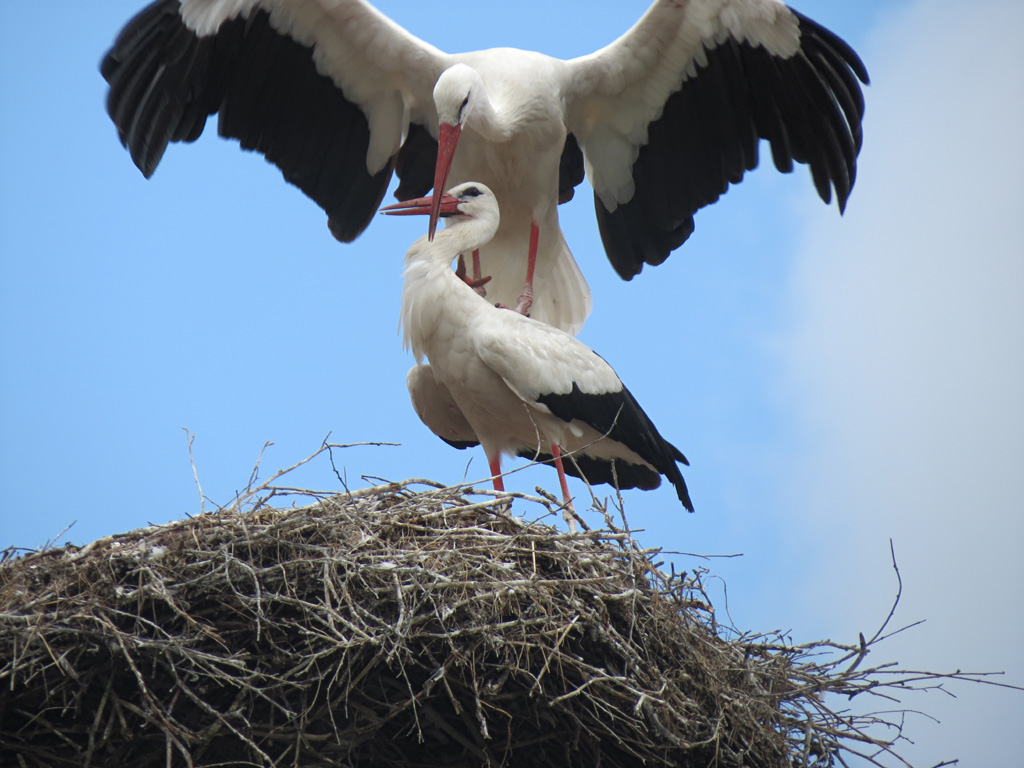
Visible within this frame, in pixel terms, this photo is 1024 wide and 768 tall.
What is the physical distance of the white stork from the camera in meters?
6.50

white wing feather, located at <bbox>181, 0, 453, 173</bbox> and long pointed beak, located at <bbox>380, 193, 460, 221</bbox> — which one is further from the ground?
white wing feather, located at <bbox>181, 0, 453, 173</bbox>

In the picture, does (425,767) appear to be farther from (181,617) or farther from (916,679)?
(916,679)

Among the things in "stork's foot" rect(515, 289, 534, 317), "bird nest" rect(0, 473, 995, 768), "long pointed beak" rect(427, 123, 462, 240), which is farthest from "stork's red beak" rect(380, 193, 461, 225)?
"bird nest" rect(0, 473, 995, 768)

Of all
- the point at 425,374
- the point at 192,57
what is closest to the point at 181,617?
the point at 425,374

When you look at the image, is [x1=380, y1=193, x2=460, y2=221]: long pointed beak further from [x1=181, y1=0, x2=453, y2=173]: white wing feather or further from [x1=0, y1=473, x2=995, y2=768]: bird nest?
[x1=0, y1=473, x2=995, y2=768]: bird nest

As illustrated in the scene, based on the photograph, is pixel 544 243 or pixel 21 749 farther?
pixel 544 243

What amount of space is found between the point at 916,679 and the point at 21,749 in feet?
10.5

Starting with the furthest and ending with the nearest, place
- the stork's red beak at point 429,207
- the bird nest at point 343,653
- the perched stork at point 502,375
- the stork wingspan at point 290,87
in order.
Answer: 1. the stork wingspan at point 290,87
2. the stork's red beak at point 429,207
3. the perched stork at point 502,375
4. the bird nest at point 343,653

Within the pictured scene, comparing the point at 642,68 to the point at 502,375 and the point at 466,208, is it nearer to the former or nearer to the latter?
the point at 466,208

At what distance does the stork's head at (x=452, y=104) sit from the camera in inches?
243

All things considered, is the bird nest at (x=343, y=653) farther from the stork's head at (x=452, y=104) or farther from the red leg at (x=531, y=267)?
the red leg at (x=531, y=267)

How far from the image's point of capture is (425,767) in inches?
178

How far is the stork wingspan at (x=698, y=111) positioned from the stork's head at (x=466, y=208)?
1.09 metres

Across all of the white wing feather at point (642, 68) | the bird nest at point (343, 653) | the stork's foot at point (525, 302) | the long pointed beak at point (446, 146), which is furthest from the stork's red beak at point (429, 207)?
the bird nest at point (343, 653)
